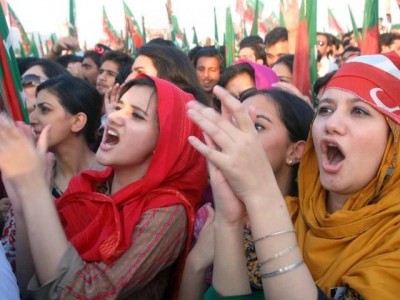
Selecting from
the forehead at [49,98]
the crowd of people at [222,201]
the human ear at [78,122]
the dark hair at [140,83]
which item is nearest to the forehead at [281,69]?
the human ear at [78,122]

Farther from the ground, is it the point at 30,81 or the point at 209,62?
the point at 30,81

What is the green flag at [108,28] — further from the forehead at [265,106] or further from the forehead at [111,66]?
the forehead at [265,106]

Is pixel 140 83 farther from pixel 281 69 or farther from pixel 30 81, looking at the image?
pixel 281 69

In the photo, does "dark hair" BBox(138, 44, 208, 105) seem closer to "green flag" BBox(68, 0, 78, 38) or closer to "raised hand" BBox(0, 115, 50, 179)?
"raised hand" BBox(0, 115, 50, 179)

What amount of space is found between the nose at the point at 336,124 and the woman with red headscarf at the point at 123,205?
2.08ft

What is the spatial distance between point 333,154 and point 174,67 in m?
1.86

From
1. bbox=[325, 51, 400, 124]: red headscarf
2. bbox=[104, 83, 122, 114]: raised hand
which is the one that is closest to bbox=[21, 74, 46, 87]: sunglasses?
bbox=[104, 83, 122, 114]: raised hand

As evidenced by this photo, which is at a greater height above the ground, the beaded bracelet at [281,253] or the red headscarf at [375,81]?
the red headscarf at [375,81]

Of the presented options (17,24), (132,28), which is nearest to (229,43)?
(132,28)

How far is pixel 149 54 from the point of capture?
11.9 feet

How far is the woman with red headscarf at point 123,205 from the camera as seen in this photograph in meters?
1.87

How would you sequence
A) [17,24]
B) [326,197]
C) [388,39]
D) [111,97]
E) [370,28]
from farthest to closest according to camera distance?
[17,24]
[388,39]
[370,28]
[111,97]
[326,197]

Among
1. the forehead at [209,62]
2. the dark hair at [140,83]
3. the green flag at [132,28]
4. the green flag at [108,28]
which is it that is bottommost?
the green flag at [108,28]

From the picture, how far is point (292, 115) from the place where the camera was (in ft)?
8.04
